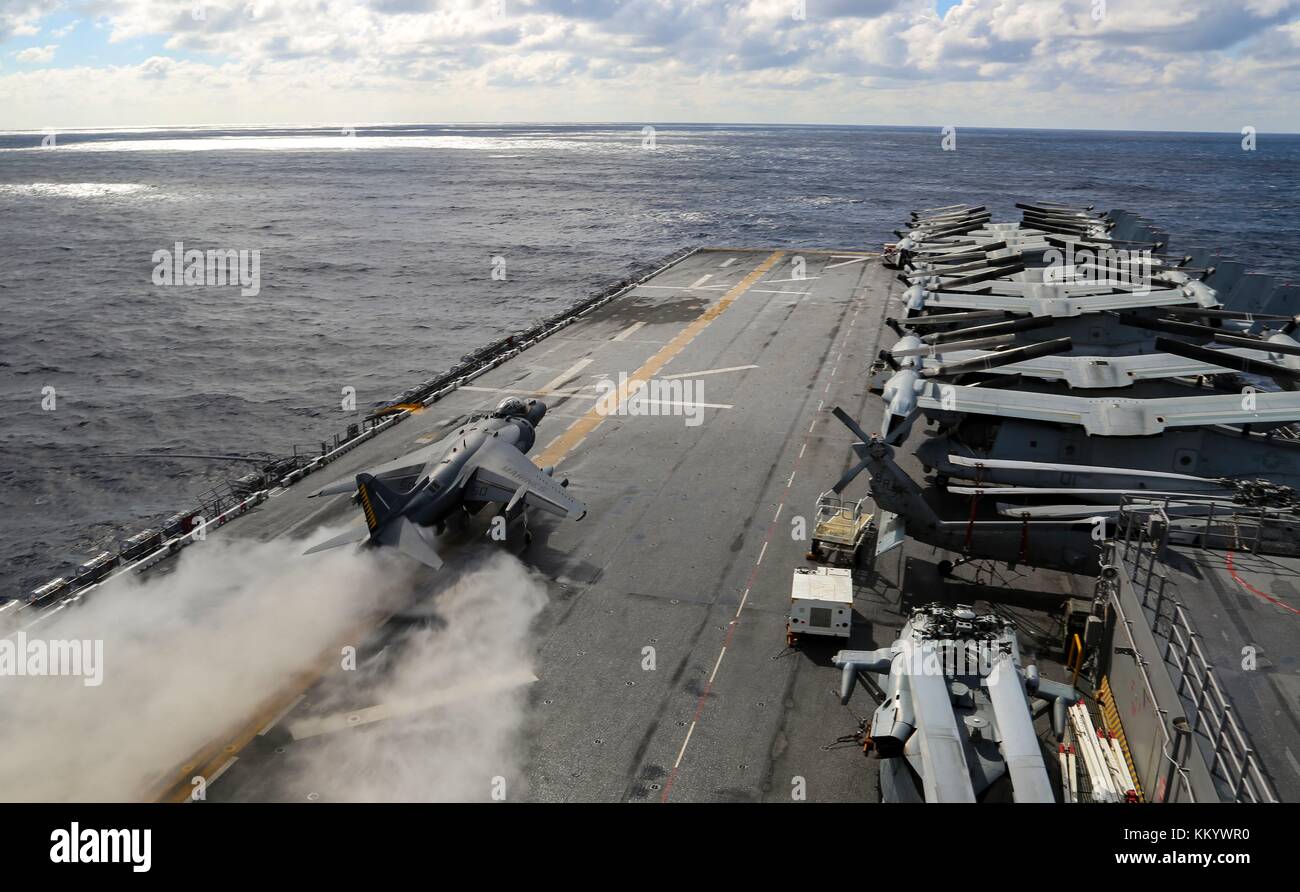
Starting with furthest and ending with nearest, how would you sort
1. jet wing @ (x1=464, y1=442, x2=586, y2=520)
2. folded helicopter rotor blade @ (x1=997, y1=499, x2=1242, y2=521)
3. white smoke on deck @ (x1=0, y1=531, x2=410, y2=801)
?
jet wing @ (x1=464, y1=442, x2=586, y2=520)
folded helicopter rotor blade @ (x1=997, y1=499, x2=1242, y2=521)
white smoke on deck @ (x1=0, y1=531, x2=410, y2=801)

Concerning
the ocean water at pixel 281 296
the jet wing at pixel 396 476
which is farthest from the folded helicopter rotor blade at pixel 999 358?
the ocean water at pixel 281 296

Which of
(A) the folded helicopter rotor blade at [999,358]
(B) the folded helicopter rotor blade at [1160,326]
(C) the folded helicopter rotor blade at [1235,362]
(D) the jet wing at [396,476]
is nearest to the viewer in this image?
(D) the jet wing at [396,476]

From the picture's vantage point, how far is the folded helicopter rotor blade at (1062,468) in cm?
2739

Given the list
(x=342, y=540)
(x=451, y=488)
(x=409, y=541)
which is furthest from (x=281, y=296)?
(x=409, y=541)

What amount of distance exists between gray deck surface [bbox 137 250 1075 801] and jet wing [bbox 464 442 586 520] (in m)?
1.61

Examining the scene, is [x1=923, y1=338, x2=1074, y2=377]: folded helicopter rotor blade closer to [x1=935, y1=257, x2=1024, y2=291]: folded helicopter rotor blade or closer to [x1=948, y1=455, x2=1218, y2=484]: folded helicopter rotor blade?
[x1=948, y1=455, x2=1218, y2=484]: folded helicopter rotor blade

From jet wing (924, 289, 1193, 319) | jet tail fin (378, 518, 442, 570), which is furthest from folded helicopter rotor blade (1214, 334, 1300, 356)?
jet tail fin (378, 518, 442, 570)

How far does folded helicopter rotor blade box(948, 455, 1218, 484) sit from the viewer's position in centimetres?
2739

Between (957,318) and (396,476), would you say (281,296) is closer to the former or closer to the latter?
(396,476)

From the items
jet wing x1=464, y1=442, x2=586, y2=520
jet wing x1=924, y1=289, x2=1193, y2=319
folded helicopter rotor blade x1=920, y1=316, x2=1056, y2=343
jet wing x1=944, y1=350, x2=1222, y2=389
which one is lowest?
jet wing x1=464, y1=442, x2=586, y2=520

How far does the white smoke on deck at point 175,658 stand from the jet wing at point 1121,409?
65.9 ft

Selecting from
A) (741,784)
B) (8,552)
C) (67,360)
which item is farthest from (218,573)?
(67,360)

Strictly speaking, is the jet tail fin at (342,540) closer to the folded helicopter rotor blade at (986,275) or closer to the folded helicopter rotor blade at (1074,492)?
the folded helicopter rotor blade at (1074,492)
